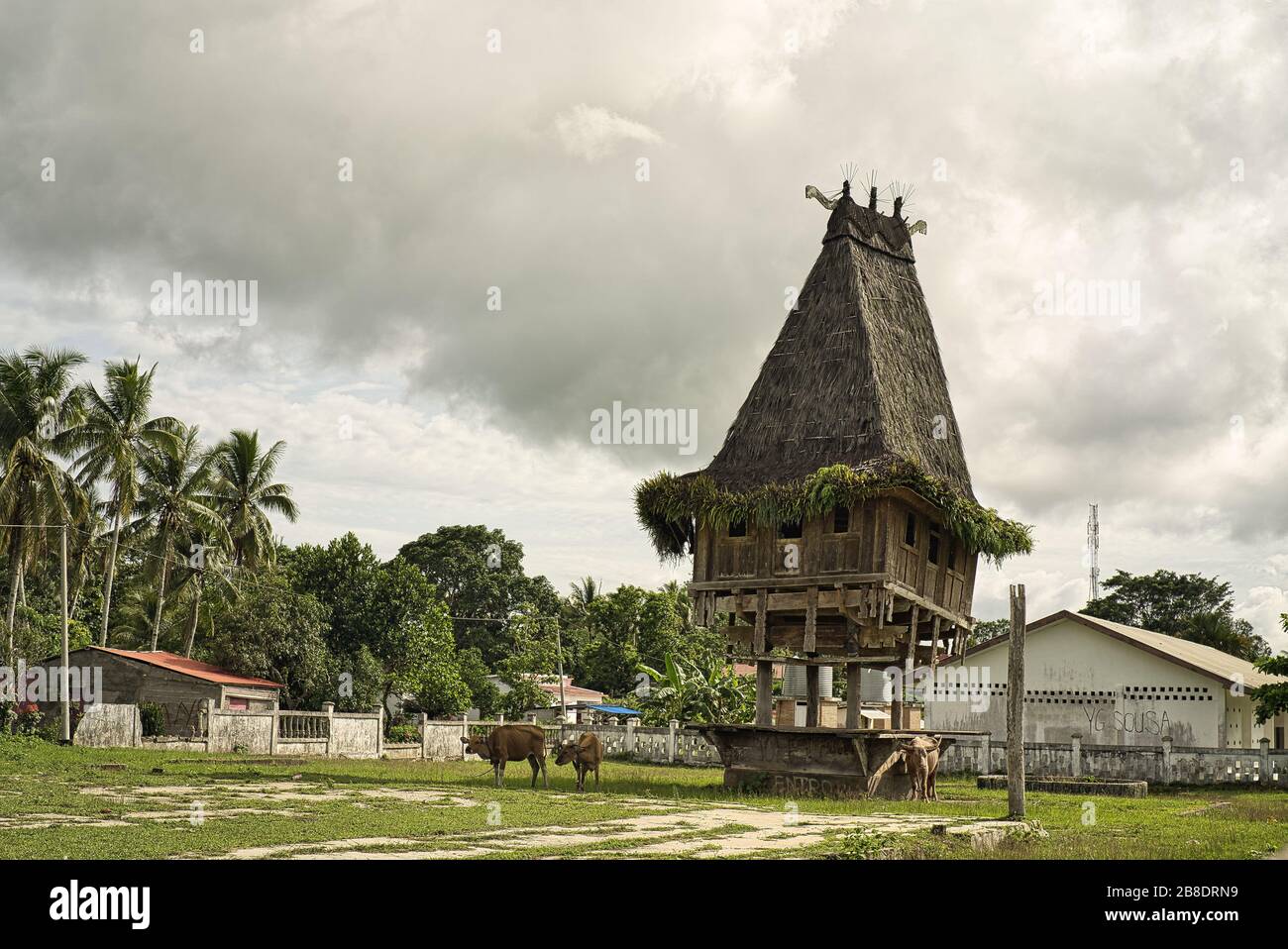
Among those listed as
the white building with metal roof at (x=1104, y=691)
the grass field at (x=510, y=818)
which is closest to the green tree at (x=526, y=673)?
the white building with metal roof at (x=1104, y=691)

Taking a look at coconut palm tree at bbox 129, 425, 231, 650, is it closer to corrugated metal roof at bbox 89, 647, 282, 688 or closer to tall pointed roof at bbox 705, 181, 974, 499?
corrugated metal roof at bbox 89, 647, 282, 688

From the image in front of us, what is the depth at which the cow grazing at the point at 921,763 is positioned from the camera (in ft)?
75.0

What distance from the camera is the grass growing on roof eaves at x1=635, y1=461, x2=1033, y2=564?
21781 mm

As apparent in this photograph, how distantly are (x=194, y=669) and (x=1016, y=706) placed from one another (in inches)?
1261

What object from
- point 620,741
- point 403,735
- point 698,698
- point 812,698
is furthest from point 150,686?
point 812,698

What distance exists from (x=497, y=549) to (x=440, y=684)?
102ft

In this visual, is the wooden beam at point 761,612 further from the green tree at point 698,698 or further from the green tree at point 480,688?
the green tree at point 480,688

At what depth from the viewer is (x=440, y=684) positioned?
48.4 m

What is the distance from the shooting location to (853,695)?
23953 millimetres

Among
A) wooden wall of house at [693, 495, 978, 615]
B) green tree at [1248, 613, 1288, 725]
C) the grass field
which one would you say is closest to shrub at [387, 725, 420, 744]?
the grass field

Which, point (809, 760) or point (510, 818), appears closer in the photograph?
point (510, 818)

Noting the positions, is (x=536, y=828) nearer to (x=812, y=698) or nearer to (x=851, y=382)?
(x=851, y=382)
